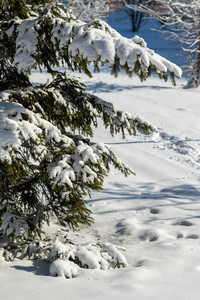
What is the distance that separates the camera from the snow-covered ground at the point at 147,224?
116 inches

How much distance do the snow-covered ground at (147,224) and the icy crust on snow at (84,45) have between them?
1.96 metres

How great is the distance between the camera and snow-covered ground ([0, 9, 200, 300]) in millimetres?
2955

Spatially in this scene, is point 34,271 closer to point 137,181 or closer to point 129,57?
point 129,57

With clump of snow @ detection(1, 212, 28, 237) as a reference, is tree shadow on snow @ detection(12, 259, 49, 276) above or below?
below

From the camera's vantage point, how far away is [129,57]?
109 inches

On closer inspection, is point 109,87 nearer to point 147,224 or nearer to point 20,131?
point 147,224

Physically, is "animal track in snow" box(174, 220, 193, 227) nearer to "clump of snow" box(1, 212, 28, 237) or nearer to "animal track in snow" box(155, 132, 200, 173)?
"clump of snow" box(1, 212, 28, 237)

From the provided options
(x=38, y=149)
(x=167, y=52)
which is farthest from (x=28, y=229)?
(x=167, y=52)

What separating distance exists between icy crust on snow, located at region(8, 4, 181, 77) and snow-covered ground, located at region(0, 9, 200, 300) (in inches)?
77.1

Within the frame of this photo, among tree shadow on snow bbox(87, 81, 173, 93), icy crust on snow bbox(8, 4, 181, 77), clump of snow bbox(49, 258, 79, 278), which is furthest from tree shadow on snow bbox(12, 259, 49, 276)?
tree shadow on snow bbox(87, 81, 173, 93)

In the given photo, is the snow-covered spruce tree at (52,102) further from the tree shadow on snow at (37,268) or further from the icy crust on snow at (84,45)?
the tree shadow on snow at (37,268)

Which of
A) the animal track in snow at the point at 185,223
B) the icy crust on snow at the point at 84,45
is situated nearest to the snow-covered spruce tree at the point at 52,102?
the icy crust on snow at the point at 84,45

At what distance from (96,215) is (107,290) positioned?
2.46 m

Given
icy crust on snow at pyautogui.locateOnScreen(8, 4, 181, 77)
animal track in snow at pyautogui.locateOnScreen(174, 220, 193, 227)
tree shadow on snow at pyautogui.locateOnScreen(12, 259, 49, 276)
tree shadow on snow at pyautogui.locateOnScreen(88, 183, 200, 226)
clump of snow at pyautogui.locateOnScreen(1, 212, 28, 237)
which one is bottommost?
tree shadow on snow at pyautogui.locateOnScreen(88, 183, 200, 226)
